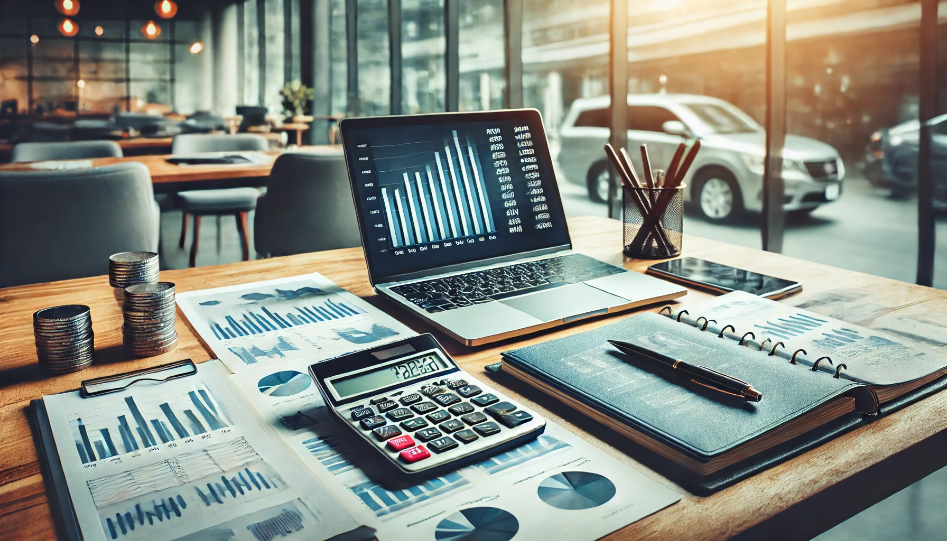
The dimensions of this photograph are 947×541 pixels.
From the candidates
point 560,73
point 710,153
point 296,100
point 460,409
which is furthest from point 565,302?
point 560,73

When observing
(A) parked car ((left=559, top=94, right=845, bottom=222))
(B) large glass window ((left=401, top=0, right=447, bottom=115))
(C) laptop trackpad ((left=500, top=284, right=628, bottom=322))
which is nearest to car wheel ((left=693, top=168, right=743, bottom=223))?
(A) parked car ((left=559, top=94, right=845, bottom=222))

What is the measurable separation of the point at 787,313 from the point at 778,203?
2365mm

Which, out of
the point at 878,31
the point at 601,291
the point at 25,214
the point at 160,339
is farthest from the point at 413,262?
the point at 878,31

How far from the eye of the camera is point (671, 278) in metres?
1.15

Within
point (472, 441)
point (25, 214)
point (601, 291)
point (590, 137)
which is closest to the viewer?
point (472, 441)

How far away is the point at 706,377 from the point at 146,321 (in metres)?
0.64

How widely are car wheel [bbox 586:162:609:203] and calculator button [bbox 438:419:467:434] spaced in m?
5.71

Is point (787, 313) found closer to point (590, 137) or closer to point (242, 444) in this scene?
point (242, 444)

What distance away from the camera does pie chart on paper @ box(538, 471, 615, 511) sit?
515mm

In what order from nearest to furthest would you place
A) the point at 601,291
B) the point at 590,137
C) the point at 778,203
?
the point at 601,291 → the point at 778,203 → the point at 590,137

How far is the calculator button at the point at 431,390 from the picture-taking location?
2.15 feet

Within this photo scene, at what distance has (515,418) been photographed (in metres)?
0.61

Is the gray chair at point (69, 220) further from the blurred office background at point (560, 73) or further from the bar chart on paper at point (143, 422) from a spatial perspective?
the blurred office background at point (560, 73)

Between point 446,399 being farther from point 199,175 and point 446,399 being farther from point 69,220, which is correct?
point 199,175
